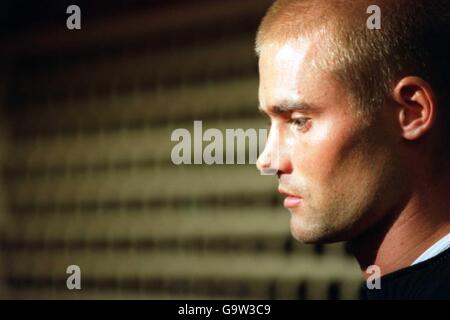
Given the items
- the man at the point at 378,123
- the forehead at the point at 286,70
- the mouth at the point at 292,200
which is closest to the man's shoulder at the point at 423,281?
the man at the point at 378,123

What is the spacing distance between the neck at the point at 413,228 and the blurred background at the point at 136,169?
2.04 m

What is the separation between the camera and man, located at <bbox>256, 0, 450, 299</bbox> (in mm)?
2473

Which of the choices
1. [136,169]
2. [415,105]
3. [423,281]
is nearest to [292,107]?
[415,105]

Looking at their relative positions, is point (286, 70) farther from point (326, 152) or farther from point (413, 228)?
point (413, 228)

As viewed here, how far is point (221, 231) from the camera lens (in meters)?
4.98

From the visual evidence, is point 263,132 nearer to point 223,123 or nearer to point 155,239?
point 223,123

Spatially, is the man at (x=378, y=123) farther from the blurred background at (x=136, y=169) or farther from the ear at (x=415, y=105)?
the blurred background at (x=136, y=169)

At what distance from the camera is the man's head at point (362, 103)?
247 centimetres

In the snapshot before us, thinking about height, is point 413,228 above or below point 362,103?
below

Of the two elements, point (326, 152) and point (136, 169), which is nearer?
point (326, 152)

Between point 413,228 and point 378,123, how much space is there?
A: 0.39 metres

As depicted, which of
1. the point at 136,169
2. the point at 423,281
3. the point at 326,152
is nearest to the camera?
the point at 423,281

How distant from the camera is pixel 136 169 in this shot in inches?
212

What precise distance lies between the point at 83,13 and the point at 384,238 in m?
3.70
